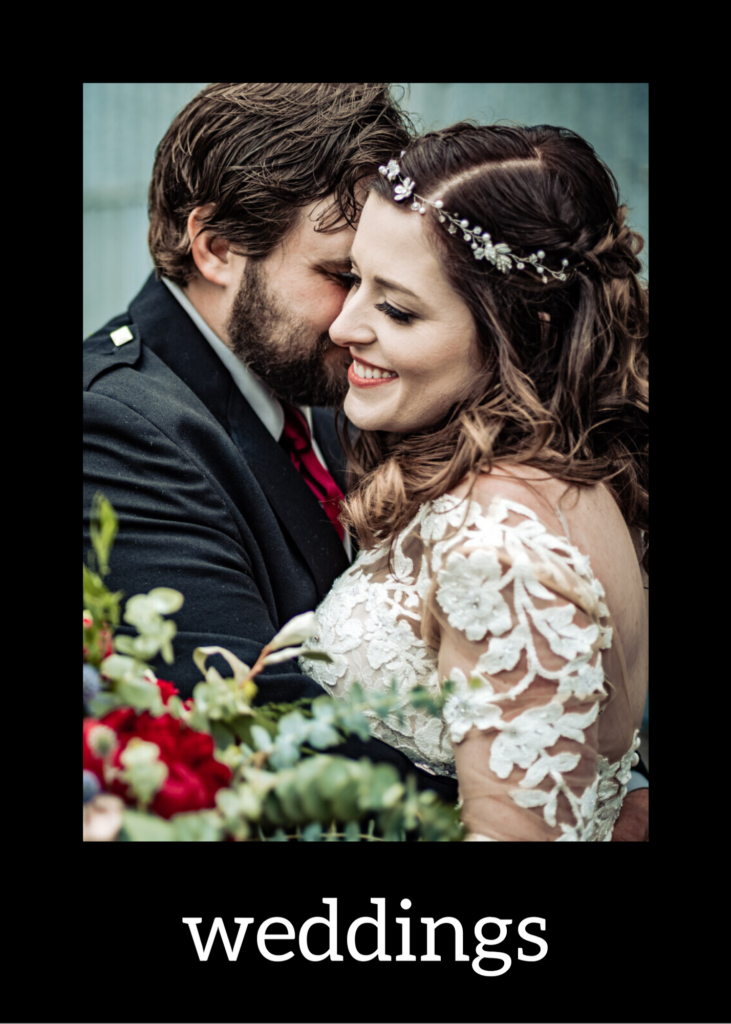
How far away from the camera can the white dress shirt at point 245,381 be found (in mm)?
2445

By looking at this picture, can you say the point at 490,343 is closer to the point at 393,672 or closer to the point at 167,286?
the point at 393,672

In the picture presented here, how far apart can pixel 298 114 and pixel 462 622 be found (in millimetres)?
1650

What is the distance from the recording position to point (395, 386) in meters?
1.88

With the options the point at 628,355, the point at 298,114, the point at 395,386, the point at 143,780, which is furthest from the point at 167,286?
the point at 143,780

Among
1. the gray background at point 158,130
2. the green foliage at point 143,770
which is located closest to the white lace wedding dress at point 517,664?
the green foliage at point 143,770

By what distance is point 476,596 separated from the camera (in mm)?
1547

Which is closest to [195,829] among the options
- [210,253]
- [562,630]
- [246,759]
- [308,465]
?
[246,759]

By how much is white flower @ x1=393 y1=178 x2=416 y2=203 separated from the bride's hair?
15mm

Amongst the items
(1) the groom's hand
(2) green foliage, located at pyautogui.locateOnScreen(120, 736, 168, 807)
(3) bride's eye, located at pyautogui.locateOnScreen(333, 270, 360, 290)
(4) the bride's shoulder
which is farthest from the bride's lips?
(1) the groom's hand

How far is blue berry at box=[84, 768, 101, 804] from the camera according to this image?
43.6 inches

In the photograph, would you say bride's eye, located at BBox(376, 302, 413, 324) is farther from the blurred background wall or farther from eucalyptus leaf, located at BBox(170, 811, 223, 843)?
eucalyptus leaf, located at BBox(170, 811, 223, 843)

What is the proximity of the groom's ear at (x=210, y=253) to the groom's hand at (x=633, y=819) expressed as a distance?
186 centimetres

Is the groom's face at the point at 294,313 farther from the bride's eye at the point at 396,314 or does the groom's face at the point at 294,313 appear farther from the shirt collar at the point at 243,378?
the bride's eye at the point at 396,314

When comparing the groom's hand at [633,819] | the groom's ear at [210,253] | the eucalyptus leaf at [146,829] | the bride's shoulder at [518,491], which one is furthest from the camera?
the groom's ear at [210,253]
